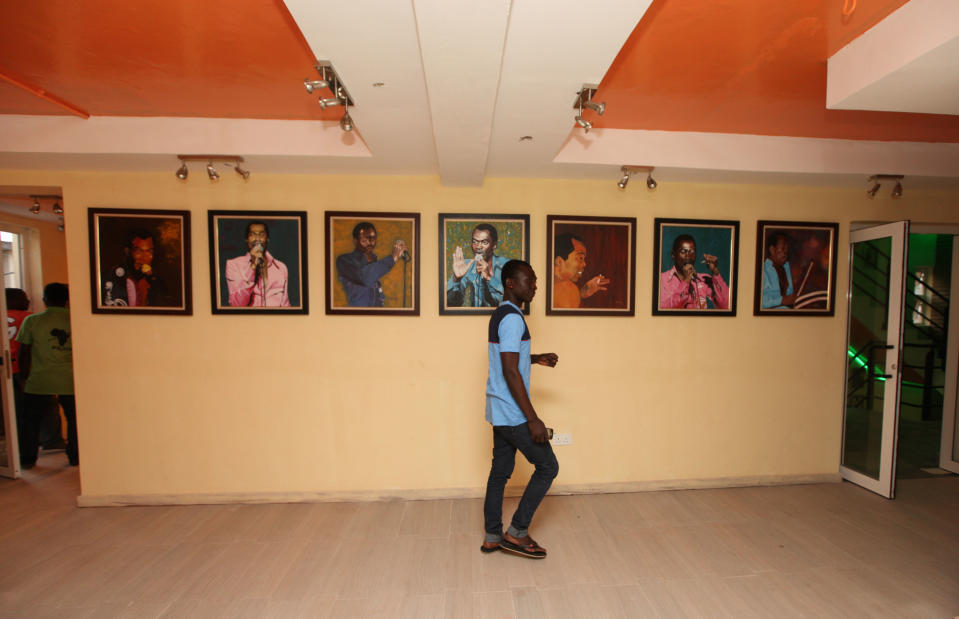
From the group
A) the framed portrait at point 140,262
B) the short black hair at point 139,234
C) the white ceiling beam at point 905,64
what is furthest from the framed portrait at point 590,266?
the short black hair at point 139,234

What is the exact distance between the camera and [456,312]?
3320 millimetres

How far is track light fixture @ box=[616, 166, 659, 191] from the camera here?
10.1ft

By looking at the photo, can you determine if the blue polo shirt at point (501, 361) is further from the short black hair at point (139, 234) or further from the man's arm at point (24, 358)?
the man's arm at point (24, 358)

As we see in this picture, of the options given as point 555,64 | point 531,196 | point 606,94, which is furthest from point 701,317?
point 555,64

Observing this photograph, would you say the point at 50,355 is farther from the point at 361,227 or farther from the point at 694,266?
the point at 694,266

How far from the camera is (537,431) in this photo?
7.57 feet

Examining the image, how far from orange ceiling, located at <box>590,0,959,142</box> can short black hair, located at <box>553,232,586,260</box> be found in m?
0.86

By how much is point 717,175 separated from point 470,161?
6.54ft

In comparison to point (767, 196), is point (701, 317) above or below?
below

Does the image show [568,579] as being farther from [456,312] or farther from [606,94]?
[606,94]

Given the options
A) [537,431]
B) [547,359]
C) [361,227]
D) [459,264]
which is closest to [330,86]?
[361,227]

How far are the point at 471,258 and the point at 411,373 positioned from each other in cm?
105

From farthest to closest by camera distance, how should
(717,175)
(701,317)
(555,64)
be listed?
(701,317), (717,175), (555,64)

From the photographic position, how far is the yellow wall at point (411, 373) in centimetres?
323
